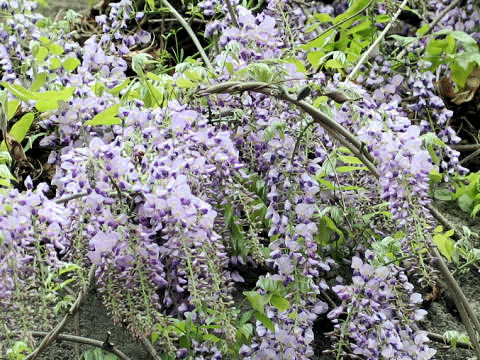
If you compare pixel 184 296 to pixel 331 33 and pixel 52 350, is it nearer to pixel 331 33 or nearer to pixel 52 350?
pixel 52 350

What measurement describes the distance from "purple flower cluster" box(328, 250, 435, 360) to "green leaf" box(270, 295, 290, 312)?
0.15 meters

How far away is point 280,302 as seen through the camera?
6.75ft

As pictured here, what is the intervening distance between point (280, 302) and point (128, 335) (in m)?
0.47

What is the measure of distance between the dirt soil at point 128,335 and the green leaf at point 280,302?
0.42m

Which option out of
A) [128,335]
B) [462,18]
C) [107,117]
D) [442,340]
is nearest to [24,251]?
[107,117]

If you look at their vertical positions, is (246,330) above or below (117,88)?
below

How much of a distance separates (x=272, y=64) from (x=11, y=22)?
90 centimetres

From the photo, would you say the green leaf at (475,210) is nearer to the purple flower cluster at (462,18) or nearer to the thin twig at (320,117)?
the thin twig at (320,117)

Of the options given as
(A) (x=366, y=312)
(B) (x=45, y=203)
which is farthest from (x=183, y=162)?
(A) (x=366, y=312)

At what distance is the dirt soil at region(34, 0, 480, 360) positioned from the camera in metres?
2.28

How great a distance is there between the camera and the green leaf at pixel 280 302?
2.05 m

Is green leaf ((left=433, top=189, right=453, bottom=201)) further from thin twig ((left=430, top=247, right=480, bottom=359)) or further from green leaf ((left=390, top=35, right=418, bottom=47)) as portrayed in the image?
thin twig ((left=430, top=247, right=480, bottom=359))

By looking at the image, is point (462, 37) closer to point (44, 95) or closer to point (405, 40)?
point (405, 40)

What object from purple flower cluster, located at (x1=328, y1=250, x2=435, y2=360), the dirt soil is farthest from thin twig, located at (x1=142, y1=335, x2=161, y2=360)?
purple flower cluster, located at (x1=328, y1=250, x2=435, y2=360)
